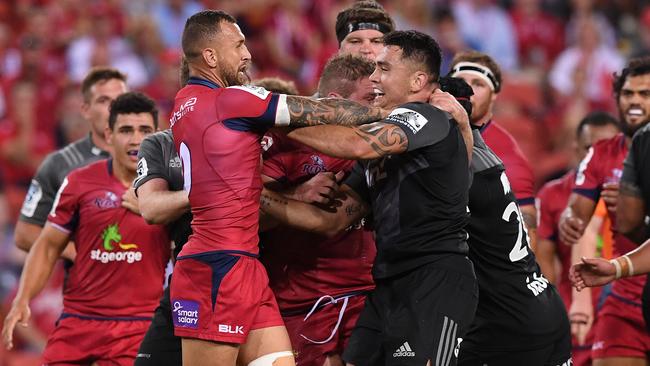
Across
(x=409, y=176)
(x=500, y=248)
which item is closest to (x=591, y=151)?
(x=500, y=248)

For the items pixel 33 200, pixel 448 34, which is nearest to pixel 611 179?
pixel 33 200

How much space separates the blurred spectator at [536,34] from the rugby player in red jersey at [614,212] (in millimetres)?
6878

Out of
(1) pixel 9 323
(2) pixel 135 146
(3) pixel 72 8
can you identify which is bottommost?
(1) pixel 9 323

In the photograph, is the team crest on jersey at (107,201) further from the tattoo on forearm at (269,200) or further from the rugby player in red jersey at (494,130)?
the rugby player in red jersey at (494,130)

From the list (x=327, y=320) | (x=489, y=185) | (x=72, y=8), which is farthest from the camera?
(x=72, y=8)

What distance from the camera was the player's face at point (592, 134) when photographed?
9155mm

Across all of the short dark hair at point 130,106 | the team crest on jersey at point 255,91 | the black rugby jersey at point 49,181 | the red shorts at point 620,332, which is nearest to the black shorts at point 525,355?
the red shorts at point 620,332

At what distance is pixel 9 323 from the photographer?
7.41m

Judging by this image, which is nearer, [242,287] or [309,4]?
[242,287]

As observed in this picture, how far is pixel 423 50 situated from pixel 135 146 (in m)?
2.54

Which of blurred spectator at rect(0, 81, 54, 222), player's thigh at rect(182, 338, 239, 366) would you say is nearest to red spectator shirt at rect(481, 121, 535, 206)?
player's thigh at rect(182, 338, 239, 366)

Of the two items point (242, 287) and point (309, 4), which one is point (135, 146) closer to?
point (242, 287)

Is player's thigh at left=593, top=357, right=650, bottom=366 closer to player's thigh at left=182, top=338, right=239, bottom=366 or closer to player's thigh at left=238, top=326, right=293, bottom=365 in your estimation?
player's thigh at left=238, top=326, right=293, bottom=365

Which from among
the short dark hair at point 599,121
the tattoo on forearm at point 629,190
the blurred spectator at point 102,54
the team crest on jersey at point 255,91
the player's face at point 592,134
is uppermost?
the blurred spectator at point 102,54
